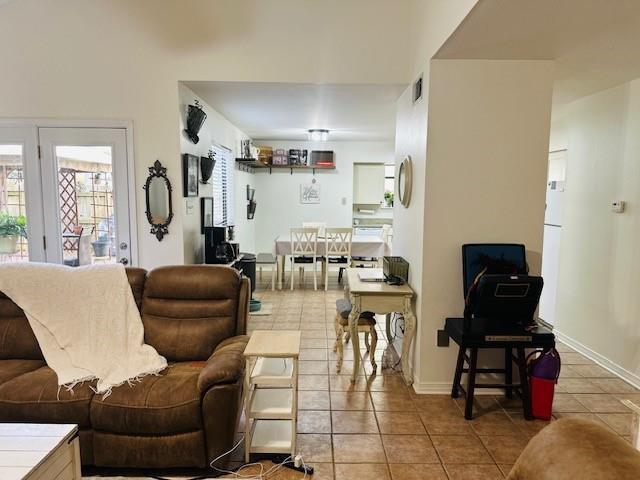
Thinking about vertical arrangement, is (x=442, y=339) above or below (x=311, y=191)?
below

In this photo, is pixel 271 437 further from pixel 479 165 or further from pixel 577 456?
pixel 479 165

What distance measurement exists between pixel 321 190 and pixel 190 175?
428cm

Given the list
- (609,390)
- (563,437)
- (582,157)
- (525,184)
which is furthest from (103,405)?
(582,157)

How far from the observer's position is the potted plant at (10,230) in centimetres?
360

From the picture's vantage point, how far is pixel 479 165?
2.91m

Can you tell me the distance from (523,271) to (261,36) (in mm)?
2734

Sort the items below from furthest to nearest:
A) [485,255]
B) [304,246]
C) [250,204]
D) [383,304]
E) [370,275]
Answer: [250,204] < [304,246] < [370,275] < [383,304] < [485,255]

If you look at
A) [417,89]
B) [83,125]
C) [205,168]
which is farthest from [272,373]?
[83,125]

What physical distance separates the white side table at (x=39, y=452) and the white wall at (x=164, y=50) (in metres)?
2.42

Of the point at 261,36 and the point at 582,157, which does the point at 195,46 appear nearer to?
the point at 261,36

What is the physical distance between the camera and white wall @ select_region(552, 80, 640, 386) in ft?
10.8

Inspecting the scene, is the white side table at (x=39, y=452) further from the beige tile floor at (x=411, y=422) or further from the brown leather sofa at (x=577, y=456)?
the brown leather sofa at (x=577, y=456)

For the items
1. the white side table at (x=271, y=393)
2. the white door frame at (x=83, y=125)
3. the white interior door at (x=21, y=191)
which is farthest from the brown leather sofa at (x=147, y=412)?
the white door frame at (x=83, y=125)

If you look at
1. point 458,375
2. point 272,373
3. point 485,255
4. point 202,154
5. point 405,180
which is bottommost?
point 458,375
